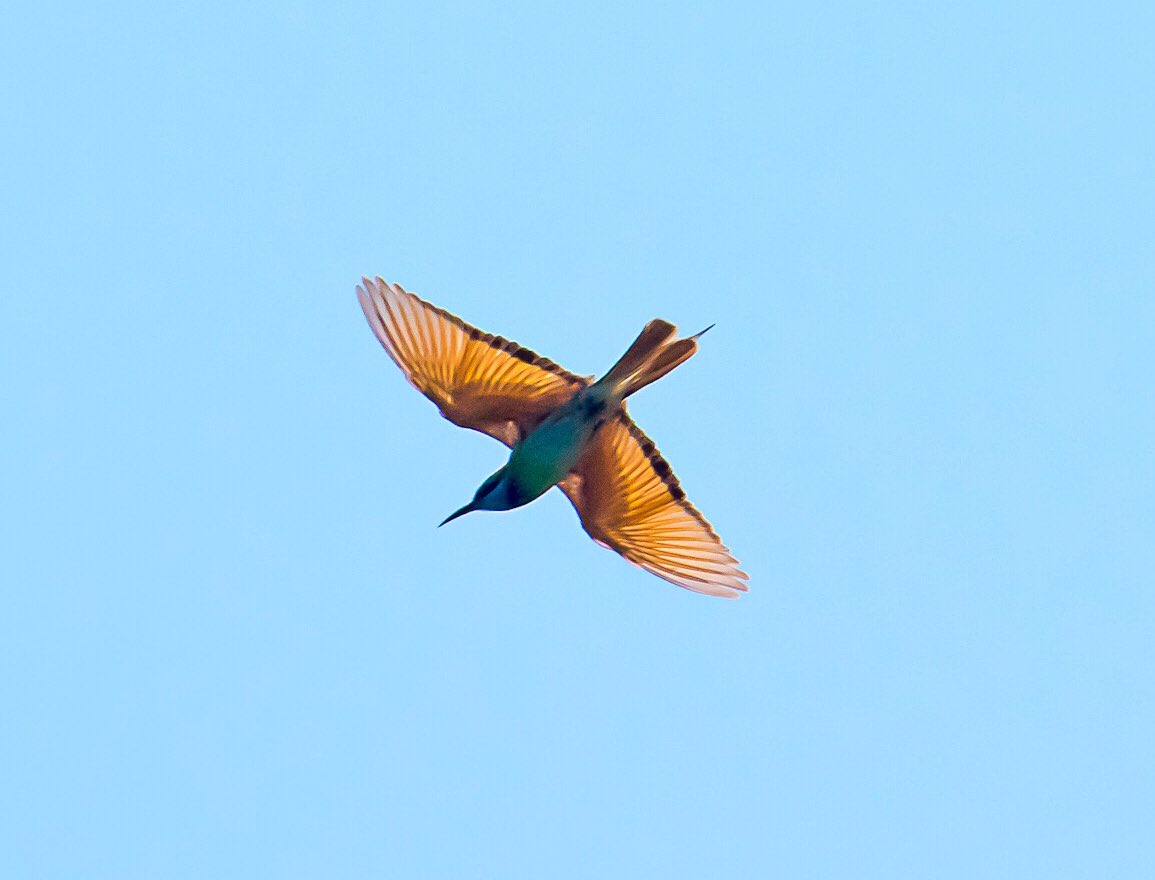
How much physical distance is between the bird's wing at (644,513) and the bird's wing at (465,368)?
1.64ft

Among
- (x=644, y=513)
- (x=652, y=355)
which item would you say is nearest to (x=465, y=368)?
(x=652, y=355)

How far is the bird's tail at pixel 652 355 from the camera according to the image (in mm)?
9172

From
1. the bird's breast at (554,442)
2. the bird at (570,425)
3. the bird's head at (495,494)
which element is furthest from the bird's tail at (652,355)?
the bird's head at (495,494)

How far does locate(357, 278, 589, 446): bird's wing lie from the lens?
30.3ft

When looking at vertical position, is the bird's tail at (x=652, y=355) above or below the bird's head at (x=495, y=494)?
above

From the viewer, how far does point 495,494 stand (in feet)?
31.8

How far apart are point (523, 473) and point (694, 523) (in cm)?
125

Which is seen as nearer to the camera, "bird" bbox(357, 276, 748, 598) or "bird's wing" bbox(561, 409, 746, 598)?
"bird" bbox(357, 276, 748, 598)

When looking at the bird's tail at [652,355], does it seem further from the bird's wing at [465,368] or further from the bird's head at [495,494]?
the bird's head at [495,494]

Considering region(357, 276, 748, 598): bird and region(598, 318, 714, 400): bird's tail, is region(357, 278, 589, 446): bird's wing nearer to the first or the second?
region(357, 276, 748, 598): bird

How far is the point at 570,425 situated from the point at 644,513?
99 centimetres

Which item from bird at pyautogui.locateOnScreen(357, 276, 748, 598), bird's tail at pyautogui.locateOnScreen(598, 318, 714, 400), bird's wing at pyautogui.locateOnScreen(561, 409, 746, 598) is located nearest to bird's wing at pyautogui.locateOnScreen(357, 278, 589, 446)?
bird at pyautogui.locateOnScreen(357, 276, 748, 598)

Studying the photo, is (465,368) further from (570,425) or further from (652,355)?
(652,355)

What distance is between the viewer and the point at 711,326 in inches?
364
